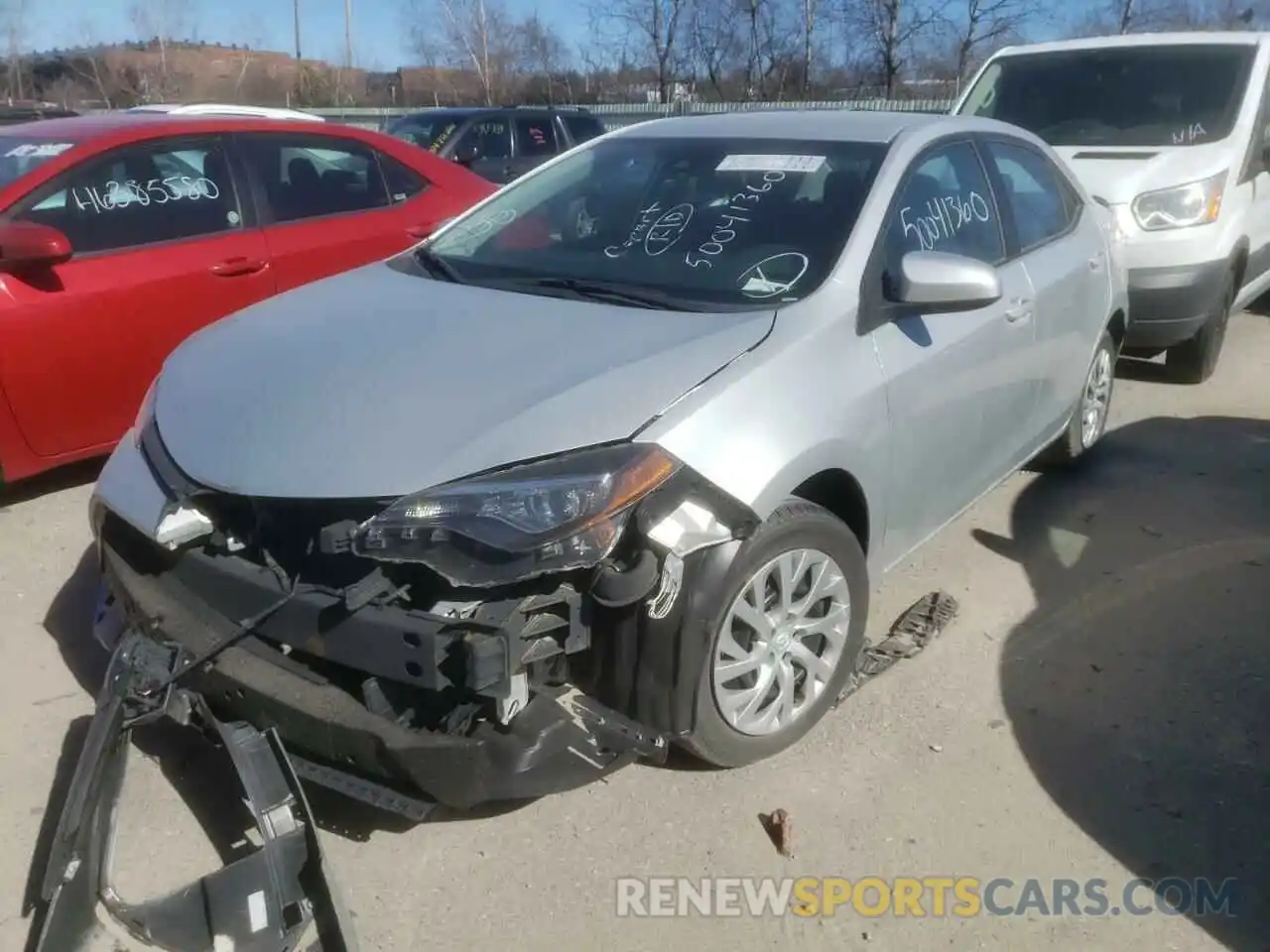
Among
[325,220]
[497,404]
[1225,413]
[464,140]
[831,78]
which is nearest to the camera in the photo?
[497,404]

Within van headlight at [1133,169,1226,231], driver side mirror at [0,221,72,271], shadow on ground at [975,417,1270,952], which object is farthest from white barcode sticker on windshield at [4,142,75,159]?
van headlight at [1133,169,1226,231]

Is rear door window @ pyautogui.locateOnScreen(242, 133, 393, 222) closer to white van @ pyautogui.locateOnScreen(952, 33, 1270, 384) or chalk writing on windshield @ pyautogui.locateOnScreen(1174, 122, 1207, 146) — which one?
white van @ pyautogui.locateOnScreen(952, 33, 1270, 384)

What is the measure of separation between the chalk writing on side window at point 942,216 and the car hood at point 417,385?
0.83m

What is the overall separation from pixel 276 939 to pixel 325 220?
3.90m

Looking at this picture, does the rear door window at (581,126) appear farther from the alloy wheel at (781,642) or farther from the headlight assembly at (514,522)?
the headlight assembly at (514,522)

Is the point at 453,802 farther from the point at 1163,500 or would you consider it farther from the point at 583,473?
the point at 1163,500

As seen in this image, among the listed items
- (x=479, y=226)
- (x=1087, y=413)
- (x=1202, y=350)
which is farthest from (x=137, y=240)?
(x=1202, y=350)

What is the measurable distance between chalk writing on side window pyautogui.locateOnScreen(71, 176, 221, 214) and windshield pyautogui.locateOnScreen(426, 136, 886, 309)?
1595 millimetres

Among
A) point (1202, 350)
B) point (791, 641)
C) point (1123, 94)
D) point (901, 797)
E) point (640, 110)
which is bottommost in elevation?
point (901, 797)

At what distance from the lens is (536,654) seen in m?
2.49

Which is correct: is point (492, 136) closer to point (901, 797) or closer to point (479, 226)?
point (479, 226)

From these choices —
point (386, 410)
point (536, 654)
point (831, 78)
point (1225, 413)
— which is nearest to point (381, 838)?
point (536, 654)

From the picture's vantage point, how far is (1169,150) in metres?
6.57

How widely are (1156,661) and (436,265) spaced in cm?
269
